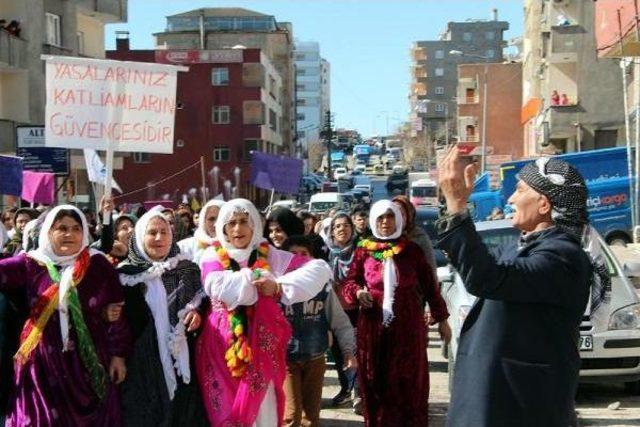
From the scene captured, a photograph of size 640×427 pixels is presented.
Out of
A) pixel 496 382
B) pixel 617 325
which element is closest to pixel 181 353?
pixel 496 382

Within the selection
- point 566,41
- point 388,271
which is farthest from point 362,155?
point 388,271

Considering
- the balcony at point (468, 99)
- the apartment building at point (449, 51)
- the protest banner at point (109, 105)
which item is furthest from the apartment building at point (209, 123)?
the apartment building at point (449, 51)

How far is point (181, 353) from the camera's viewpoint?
586 cm

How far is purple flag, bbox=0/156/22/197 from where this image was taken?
15.3 metres

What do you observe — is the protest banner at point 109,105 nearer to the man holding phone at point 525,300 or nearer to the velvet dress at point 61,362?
the velvet dress at point 61,362

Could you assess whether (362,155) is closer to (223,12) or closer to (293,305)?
(223,12)

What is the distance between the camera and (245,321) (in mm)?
5809

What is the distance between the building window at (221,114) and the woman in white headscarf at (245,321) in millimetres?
60426

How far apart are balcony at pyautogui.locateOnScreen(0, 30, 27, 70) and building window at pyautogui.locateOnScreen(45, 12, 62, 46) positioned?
8.15 feet

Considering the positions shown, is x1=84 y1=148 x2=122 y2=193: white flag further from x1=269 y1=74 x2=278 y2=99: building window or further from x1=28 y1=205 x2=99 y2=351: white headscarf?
x1=269 y1=74 x2=278 y2=99: building window

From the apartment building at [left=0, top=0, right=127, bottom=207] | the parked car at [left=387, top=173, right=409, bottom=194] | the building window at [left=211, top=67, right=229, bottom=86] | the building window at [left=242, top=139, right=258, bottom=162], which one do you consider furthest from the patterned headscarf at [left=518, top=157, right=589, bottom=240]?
the parked car at [left=387, top=173, right=409, bottom=194]

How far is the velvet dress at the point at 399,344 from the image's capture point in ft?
23.5

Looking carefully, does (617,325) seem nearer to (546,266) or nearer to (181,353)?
(181,353)

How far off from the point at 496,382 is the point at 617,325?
5.37 m
